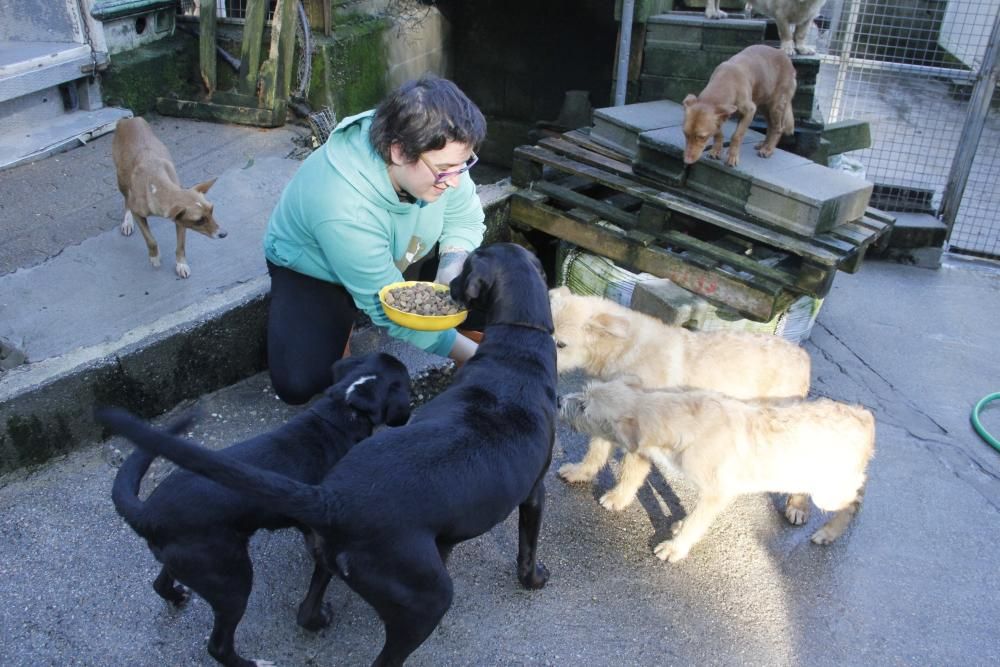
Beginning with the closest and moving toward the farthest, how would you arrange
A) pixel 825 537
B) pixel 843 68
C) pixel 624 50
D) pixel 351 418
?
pixel 351 418 < pixel 825 537 < pixel 624 50 < pixel 843 68

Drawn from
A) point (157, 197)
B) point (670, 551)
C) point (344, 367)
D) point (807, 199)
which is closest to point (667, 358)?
point (670, 551)

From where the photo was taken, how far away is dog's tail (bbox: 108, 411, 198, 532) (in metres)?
2.24

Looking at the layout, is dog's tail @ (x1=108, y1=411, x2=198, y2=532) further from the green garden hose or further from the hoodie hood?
the green garden hose

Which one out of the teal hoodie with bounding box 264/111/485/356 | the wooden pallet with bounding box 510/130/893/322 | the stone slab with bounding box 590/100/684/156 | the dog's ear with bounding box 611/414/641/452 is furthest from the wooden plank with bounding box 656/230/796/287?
the dog's ear with bounding box 611/414/641/452

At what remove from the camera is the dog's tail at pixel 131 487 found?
2.24 m

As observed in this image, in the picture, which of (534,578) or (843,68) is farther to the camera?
(843,68)

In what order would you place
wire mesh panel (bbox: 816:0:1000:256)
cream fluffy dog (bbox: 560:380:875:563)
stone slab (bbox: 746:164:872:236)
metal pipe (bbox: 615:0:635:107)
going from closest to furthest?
cream fluffy dog (bbox: 560:380:875:563) → stone slab (bbox: 746:164:872:236) → metal pipe (bbox: 615:0:635:107) → wire mesh panel (bbox: 816:0:1000:256)

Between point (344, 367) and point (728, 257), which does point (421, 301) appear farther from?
point (728, 257)

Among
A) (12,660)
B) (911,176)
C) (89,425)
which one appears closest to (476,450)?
(12,660)

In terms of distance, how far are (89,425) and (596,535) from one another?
7.61 feet

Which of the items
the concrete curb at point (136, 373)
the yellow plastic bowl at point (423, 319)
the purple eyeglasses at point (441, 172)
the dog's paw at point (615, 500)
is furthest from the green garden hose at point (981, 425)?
the concrete curb at point (136, 373)

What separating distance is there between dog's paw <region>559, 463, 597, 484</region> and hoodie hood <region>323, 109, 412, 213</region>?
4.72ft

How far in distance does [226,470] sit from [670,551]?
2.03 m

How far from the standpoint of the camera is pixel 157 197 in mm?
4266
